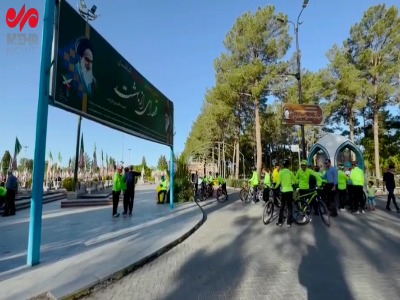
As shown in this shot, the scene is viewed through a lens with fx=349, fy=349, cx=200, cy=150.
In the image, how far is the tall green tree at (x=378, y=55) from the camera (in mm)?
31750

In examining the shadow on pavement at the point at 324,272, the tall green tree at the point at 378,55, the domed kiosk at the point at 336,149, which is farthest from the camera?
the tall green tree at the point at 378,55

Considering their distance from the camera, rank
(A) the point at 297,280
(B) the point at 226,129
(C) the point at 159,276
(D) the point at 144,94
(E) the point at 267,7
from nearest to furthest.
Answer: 1. (A) the point at 297,280
2. (C) the point at 159,276
3. (D) the point at 144,94
4. (E) the point at 267,7
5. (B) the point at 226,129

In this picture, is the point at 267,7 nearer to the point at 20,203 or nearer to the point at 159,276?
the point at 20,203

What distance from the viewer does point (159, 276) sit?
5.52 metres

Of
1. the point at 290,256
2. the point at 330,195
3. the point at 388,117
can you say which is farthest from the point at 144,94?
the point at 388,117

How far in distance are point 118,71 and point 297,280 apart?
7.38 metres

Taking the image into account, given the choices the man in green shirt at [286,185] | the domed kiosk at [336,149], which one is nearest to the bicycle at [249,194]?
the domed kiosk at [336,149]

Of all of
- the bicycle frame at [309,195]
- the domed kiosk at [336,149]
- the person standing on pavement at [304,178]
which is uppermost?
the domed kiosk at [336,149]

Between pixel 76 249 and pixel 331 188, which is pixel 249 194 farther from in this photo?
pixel 76 249

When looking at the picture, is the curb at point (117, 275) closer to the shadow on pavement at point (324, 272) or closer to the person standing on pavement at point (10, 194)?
the shadow on pavement at point (324, 272)

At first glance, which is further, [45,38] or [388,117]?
[388,117]

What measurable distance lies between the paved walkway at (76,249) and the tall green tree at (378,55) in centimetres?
2727

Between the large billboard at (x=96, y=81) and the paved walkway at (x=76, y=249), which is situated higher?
the large billboard at (x=96, y=81)

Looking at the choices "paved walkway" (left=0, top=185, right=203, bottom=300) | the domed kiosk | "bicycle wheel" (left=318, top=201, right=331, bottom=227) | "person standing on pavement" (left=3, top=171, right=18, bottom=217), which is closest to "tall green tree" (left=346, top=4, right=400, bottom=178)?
the domed kiosk
